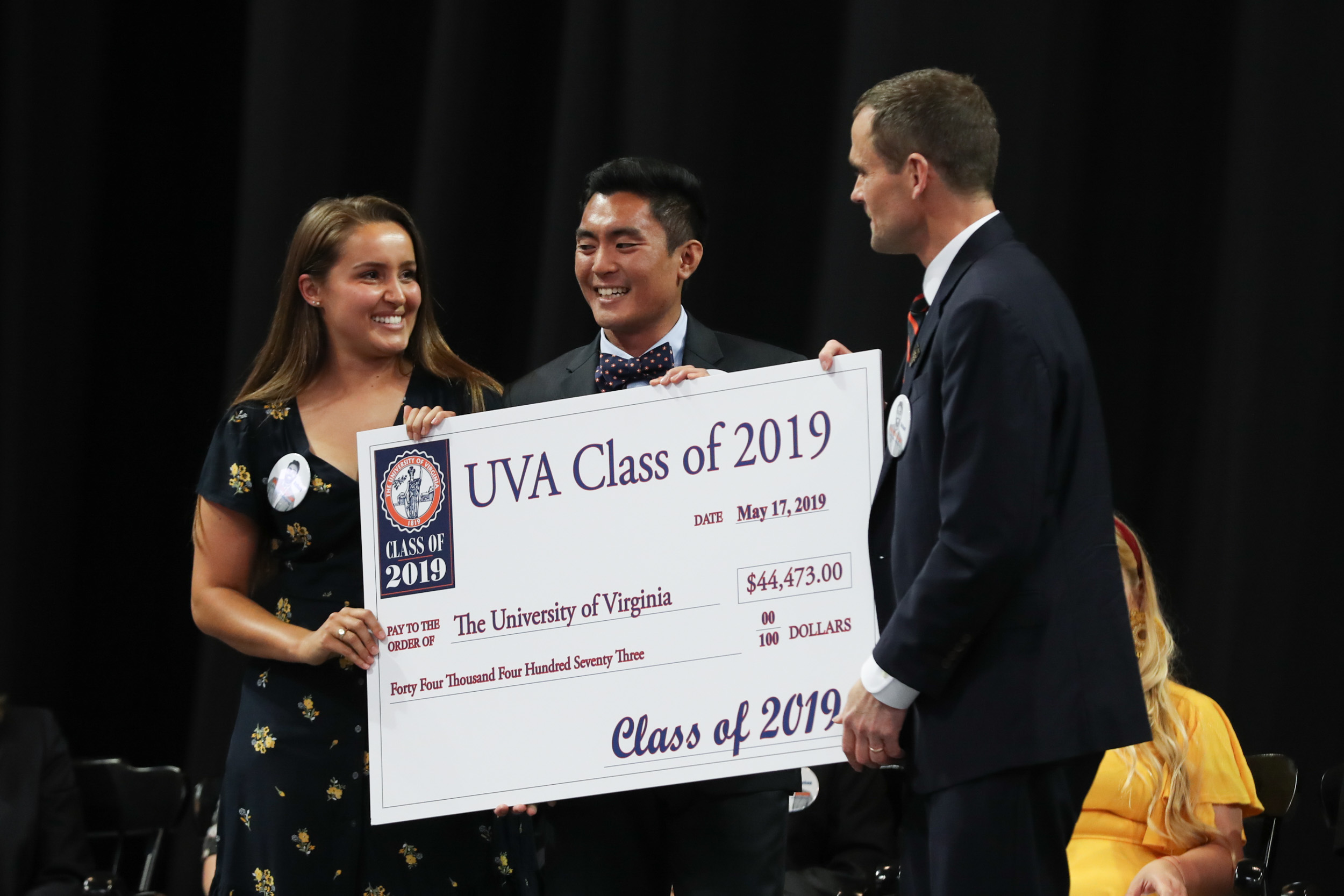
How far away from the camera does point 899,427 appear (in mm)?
2105

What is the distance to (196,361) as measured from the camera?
505 centimetres

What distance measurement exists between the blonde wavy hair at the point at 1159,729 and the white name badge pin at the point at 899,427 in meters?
1.06

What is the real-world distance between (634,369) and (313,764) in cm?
98

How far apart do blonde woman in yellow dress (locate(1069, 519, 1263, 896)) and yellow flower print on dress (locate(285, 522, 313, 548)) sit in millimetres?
1726

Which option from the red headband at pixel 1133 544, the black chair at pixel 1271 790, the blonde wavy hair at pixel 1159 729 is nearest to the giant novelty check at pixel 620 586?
the blonde wavy hair at pixel 1159 729

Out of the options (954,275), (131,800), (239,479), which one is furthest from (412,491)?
(131,800)

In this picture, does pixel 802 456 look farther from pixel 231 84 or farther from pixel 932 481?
pixel 231 84

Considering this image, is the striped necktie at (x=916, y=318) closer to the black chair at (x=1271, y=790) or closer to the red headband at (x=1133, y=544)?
the red headband at (x=1133, y=544)

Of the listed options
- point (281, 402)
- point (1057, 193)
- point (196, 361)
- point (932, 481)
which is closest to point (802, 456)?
point (932, 481)

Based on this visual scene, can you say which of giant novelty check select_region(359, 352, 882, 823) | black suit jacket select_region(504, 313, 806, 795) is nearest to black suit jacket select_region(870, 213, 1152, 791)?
giant novelty check select_region(359, 352, 882, 823)

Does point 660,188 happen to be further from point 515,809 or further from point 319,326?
point 515,809

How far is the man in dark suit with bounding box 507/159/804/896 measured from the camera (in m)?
2.47

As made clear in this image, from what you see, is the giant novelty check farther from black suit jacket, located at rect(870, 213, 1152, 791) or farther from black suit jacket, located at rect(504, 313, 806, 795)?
black suit jacket, located at rect(870, 213, 1152, 791)

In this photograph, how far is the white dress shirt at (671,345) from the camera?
2713 millimetres
